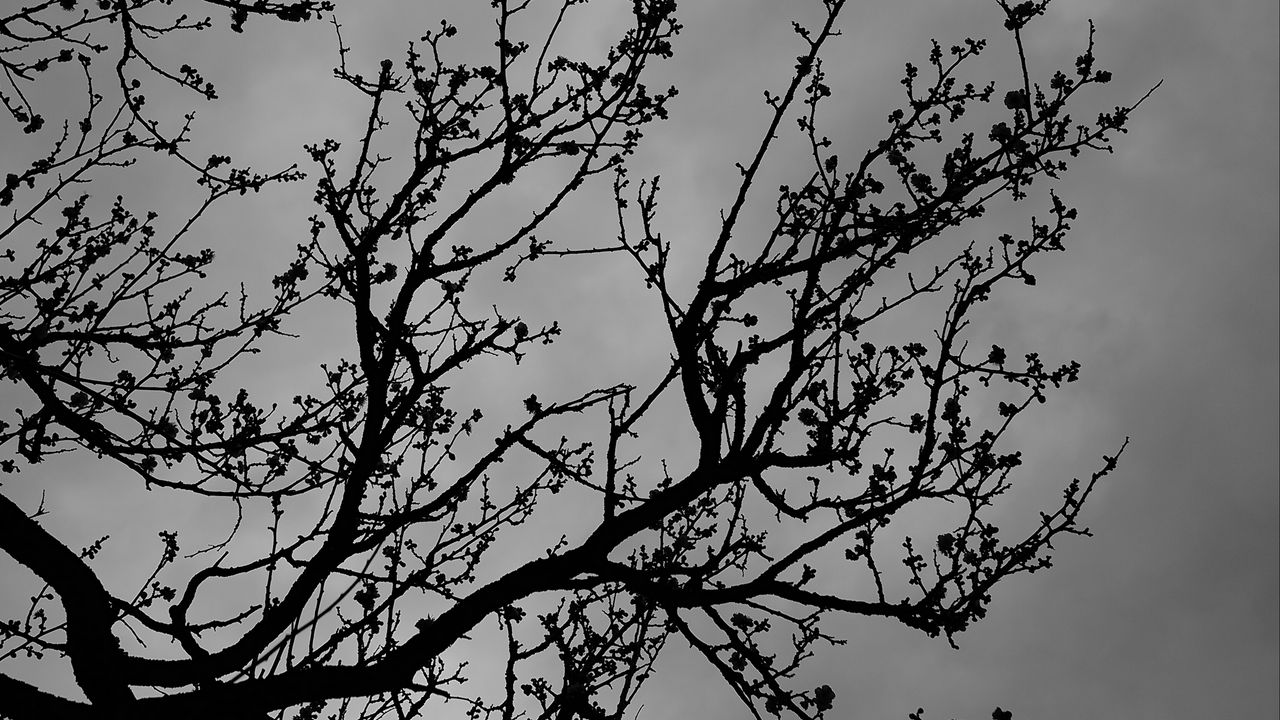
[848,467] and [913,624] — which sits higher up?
[848,467]

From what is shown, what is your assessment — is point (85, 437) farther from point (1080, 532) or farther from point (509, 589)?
point (1080, 532)

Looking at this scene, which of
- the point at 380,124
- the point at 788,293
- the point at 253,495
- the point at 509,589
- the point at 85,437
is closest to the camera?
the point at 253,495

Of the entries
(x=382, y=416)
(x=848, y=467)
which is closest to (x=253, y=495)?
(x=382, y=416)

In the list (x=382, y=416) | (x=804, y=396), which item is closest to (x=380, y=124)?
(x=382, y=416)

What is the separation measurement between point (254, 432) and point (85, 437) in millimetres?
908

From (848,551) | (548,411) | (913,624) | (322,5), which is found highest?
(322,5)

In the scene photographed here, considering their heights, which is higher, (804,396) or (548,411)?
(548,411)

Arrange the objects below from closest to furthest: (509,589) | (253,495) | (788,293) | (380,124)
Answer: (253,495)
(509,589)
(788,293)
(380,124)

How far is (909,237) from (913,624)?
7.07ft

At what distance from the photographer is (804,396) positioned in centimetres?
505

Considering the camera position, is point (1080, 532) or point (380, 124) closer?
point (1080, 532)

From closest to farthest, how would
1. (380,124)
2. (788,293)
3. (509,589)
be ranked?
1. (509,589)
2. (788,293)
3. (380,124)

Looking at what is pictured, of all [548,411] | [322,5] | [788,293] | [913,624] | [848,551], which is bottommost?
[913,624]

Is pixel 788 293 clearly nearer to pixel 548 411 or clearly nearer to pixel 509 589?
pixel 548 411
